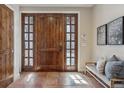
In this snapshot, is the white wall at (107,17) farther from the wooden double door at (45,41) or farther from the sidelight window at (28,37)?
the sidelight window at (28,37)

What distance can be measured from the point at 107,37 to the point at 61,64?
112 inches

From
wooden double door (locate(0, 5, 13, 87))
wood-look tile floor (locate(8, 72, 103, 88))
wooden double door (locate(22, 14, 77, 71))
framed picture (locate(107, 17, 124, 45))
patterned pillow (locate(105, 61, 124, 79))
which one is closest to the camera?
patterned pillow (locate(105, 61, 124, 79))

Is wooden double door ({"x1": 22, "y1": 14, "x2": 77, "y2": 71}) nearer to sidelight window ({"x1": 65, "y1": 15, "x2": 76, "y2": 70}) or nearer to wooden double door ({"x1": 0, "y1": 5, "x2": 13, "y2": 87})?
sidelight window ({"x1": 65, "y1": 15, "x2": 76, "y2": 70})

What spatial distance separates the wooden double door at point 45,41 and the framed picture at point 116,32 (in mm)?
2748

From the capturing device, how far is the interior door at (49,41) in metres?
7.16

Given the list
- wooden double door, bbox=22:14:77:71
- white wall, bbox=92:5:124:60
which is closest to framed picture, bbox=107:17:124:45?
white wall, bbox=92:5:124:60

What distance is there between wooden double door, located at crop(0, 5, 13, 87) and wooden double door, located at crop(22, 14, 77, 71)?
2358mm

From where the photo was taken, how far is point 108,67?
12.1 feet

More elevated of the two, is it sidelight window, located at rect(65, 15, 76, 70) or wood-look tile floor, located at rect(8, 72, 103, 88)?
sidelight window, located at rect(65, 15, 76, 70)

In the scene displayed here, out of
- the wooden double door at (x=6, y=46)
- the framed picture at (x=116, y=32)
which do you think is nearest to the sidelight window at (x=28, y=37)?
the wooden double door at (x=6, y=46)

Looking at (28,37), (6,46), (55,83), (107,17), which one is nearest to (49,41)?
(28,37)

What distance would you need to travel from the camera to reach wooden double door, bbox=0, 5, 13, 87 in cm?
405
